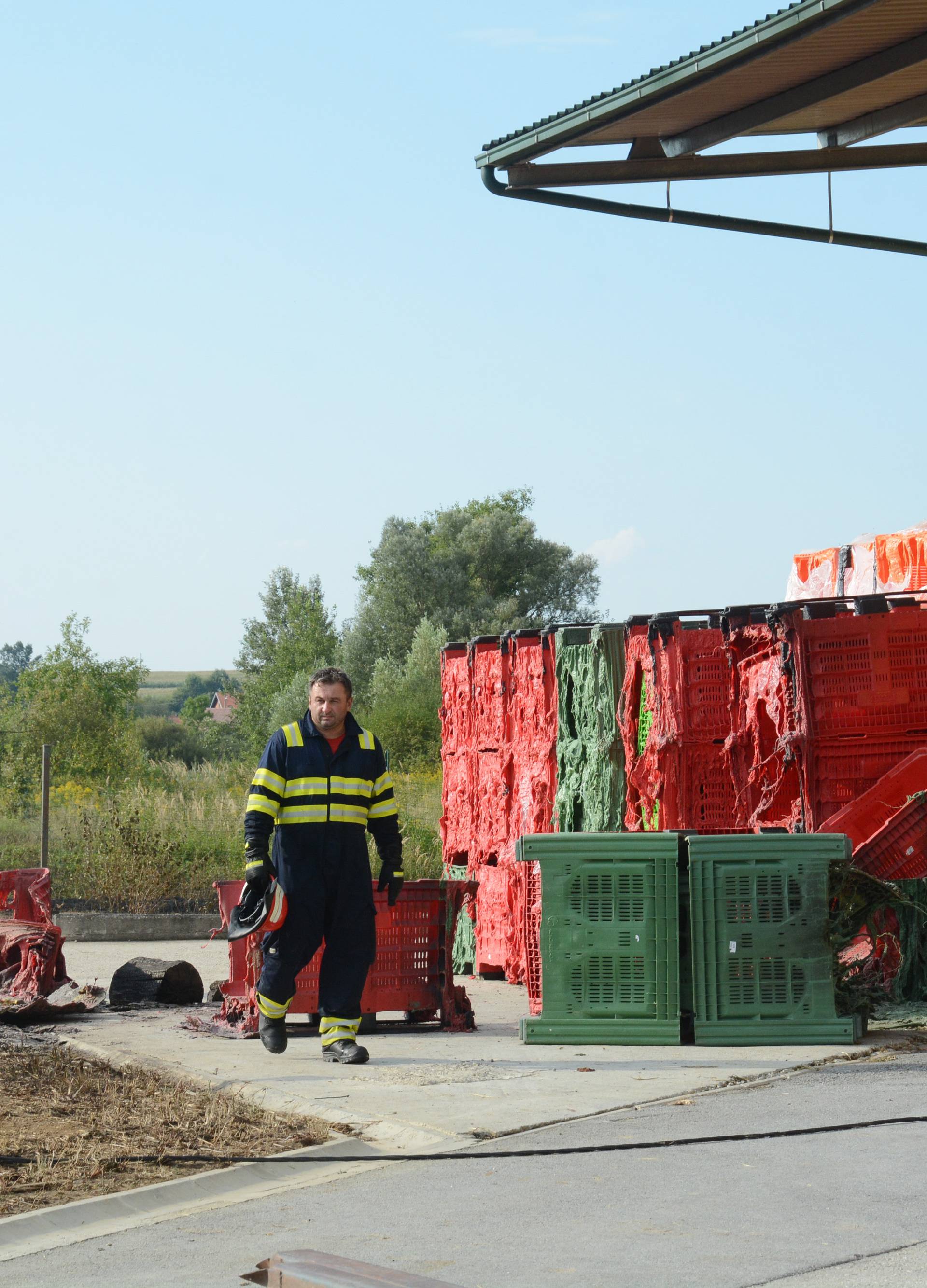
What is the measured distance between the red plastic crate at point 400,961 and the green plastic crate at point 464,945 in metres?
3.27

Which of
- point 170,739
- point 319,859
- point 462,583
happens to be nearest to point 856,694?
point 319,859

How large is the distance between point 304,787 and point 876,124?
16.1 ft

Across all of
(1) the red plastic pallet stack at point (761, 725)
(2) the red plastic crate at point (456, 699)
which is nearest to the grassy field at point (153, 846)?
(2) the red plastic crate at point (456, 699)

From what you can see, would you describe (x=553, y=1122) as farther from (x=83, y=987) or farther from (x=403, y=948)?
(x=83, y=987)

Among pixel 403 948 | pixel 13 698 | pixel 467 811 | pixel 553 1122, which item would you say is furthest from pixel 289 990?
pixel 13 698

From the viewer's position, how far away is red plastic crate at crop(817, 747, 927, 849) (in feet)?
29.1

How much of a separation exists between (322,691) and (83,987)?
387cm

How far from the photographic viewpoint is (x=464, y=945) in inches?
479

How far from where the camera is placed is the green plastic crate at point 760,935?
25.1 ft

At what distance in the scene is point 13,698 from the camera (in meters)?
42.2

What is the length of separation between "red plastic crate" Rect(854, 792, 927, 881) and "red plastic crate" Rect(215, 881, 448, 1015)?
2412 mm

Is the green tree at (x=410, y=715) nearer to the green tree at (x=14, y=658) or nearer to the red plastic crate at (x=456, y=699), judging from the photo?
the red plastic crate at (x=456, y=699)

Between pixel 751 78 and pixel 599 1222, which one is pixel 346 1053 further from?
pixel 751 78

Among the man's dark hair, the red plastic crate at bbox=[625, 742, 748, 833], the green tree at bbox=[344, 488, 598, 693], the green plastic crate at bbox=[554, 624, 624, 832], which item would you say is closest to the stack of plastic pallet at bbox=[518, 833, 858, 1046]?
the man's dark hair
